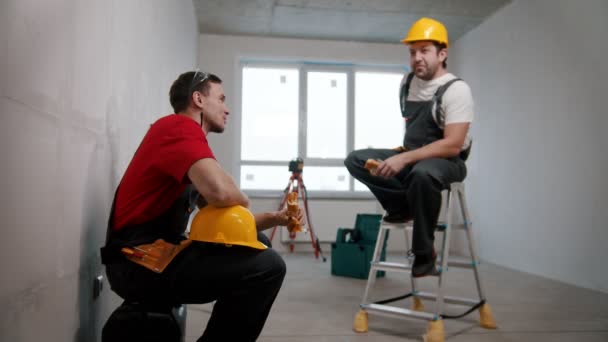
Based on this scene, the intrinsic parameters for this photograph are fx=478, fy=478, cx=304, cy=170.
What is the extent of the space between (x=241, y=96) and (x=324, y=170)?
1513 mm

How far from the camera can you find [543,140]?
4.60 metres

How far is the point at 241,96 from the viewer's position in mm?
6461

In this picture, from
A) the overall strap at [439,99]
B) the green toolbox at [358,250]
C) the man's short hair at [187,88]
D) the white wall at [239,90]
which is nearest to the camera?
the man's short hair at [187,88]

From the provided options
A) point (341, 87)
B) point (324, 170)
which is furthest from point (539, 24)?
point (324, 170)

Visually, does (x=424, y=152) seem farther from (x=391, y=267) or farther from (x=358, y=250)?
(x=358, y=250)

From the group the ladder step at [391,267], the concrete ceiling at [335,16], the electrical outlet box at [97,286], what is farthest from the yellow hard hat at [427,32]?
the concrete ceiling at [335,16]

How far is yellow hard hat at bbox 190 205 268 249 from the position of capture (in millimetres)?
1537

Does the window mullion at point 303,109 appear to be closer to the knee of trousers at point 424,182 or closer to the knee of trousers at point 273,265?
the knee of trousers at point 424,182

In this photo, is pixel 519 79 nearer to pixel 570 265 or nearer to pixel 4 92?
pixel 570 265

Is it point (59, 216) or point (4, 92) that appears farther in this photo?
point (59, 216)

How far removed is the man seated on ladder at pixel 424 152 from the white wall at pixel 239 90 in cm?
371

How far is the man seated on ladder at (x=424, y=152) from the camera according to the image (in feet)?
7.38

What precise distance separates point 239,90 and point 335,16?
1.62 meters

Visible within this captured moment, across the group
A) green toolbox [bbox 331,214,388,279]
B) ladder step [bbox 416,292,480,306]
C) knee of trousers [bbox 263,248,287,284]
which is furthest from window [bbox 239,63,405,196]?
knee of trousers [bbox 263,248,287,284]
